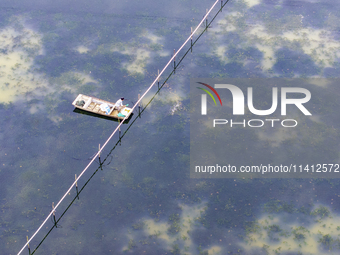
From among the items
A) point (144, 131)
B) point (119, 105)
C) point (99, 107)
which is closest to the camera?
point (144, 131)

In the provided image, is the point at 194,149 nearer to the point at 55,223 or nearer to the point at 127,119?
the point at 127,119

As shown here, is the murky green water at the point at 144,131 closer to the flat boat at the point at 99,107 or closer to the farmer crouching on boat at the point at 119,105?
the flat boat at the point at 99,107

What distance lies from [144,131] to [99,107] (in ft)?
12.5

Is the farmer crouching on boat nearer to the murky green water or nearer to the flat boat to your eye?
the flat boat

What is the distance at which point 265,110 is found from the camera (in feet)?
100.0

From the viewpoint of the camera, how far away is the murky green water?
24.2 m

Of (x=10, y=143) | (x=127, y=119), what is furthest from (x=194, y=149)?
(x=10, y=143)

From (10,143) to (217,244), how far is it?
15034mm

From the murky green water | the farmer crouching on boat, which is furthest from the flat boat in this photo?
the murky green water

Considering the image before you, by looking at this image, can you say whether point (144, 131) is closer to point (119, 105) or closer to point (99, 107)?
point (119, 105)

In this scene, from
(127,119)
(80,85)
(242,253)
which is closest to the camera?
(242,253)

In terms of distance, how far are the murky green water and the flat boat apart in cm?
80

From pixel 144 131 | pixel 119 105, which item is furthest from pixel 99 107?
pixel 144 131

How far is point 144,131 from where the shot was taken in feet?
96.3
